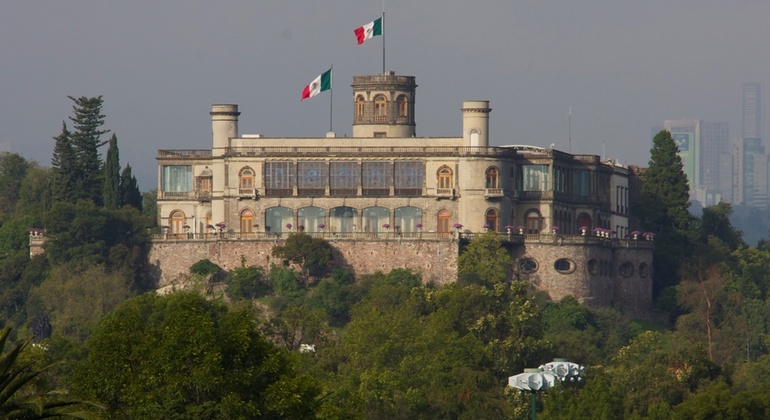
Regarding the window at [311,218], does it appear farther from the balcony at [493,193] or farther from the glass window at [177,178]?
the glass window at [177,178]

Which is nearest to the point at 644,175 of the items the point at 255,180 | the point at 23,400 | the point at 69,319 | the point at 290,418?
the point at 255,180

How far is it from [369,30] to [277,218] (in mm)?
13933

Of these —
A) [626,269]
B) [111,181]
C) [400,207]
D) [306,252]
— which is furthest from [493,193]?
[111,181]

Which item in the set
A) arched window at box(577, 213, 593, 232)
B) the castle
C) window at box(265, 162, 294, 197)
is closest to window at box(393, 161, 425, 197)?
the castle

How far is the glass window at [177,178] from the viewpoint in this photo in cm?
15112

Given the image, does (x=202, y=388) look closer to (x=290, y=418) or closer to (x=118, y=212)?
(x=290, y=418)

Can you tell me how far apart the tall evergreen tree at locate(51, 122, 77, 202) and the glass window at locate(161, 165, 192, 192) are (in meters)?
6.11

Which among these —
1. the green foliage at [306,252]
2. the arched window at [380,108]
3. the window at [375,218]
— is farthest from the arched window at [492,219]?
the arched window at [380,108]

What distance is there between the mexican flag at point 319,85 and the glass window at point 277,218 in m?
8.63

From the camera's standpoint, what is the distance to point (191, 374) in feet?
242

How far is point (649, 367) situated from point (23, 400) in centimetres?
5395

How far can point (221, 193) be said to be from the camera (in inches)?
5748

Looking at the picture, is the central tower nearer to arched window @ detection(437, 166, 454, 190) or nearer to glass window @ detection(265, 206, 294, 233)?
arched window @ detection(437, 166, 454, 190)

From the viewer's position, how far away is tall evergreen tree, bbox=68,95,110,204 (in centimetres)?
15462
